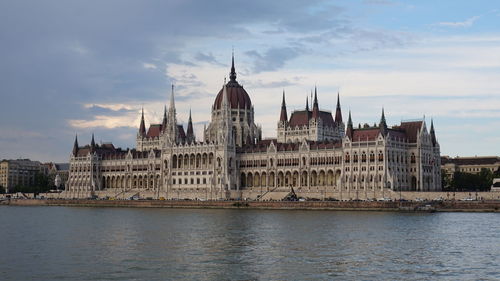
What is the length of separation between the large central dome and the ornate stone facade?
0.23m

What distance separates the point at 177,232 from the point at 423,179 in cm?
7252

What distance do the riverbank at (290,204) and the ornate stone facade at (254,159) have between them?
1277 centimetres

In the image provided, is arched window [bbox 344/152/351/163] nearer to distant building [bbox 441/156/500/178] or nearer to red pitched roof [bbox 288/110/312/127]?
red pitched roof [bbox 288/110/312/127]

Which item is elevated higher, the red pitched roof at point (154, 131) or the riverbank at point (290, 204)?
the red pitched roof at point (154, 131)

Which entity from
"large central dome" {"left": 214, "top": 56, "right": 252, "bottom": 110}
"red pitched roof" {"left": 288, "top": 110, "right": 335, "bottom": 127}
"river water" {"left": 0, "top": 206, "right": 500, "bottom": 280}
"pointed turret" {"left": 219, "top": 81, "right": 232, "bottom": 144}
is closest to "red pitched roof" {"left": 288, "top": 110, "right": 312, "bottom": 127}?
Result: "red pitched roof" {"left": 288, "top": 110, "right": 335, "bottom": 127}

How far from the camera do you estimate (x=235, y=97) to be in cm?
17275

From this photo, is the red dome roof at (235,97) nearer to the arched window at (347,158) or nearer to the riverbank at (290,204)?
the riverbank at (290,204)

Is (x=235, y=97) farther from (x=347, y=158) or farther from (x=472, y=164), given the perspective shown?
(x=472, y=164)

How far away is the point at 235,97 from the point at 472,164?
6405 cm

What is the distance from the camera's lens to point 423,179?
5305 inches

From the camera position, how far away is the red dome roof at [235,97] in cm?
17175

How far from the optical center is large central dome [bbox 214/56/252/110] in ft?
563

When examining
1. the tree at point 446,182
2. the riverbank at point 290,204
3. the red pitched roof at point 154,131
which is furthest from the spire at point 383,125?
the red pitched roof at point 154,131

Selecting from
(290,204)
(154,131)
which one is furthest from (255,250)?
(154,131)
